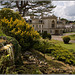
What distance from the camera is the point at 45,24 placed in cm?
4003

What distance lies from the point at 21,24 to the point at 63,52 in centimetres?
461

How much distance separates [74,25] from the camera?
5478cm

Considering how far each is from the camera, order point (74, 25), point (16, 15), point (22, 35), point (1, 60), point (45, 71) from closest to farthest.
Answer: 1. point (1, 60)
2. point (45, 71)
3. point (22, 35)
4. point (16, 15)
5. point (74, 25)

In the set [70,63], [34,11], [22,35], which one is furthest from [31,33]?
[34,11]

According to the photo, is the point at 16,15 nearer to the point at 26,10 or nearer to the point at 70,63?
the point at 70,63

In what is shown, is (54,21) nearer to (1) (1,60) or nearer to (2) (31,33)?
(2) (31,33)

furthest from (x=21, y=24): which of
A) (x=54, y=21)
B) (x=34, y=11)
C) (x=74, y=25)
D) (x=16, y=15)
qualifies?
(x=74, y=25)

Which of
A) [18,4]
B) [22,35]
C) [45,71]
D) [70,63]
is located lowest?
[70,63]

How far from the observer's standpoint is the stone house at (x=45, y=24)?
120 feet

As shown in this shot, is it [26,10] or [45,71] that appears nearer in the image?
[45,71]

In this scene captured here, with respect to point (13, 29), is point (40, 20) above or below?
below

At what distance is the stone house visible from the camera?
36656 millimetres

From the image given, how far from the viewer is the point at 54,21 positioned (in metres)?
40.9

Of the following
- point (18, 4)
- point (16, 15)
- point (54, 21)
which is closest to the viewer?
point (16, 15)
